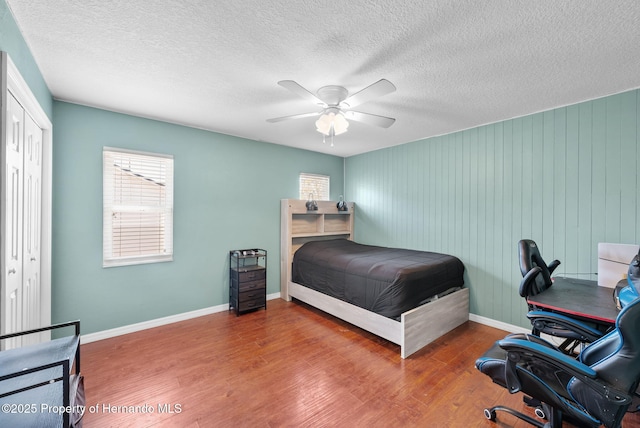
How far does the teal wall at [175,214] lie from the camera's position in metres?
2.79

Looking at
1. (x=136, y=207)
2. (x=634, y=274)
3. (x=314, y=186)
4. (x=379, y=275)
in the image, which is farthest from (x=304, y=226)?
(x=634, y=274)

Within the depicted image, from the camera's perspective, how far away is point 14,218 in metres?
1.81

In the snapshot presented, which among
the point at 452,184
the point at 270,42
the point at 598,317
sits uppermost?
the point at 270,42

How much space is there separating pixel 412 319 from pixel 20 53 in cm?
366

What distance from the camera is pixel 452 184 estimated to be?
3754mm

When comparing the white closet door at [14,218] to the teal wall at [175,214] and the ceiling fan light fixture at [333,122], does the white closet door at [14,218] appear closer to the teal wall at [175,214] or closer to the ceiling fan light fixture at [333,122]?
the teal wall at [175,214]

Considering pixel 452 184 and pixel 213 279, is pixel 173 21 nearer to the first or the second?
pixel 213 279

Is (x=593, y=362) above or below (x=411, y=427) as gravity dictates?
above

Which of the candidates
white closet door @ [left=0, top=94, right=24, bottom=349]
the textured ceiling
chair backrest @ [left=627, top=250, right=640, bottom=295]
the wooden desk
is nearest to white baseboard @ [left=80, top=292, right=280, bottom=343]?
white closet door @ [left=0, top=94, right=24, bottom=349]

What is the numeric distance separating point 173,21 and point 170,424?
8.41ft

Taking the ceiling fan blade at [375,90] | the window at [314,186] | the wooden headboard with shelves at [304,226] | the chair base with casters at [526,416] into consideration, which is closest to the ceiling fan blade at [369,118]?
the ceiling fan blade at [375,90]

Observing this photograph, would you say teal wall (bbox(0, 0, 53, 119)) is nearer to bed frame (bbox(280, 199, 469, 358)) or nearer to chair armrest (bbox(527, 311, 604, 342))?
bed frame (bbox(280, 199, 469, 358))

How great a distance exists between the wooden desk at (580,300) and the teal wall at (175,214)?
344 centimetres

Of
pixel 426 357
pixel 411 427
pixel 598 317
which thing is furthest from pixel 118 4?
pixel 426 357
